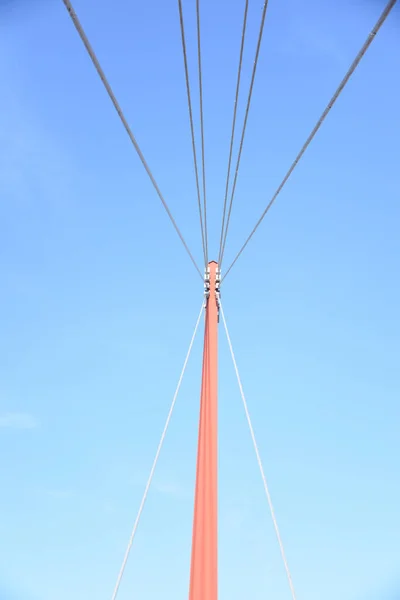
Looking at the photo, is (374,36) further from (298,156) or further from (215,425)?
(215,425)

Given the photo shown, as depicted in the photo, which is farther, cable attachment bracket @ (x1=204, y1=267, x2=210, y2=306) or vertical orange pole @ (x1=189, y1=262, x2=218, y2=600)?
cable attachment bracket @ (x1=204, y1=267, x2=210, y2=306)

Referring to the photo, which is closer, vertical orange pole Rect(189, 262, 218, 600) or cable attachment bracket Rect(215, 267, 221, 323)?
vertical orange pole Rect(189, 262, 218, 600)

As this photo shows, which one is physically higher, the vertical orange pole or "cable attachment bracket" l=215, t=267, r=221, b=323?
"cable attachment bracket" l=215, t=267, r=221, b=323

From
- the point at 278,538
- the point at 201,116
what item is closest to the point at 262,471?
the point at 278,538

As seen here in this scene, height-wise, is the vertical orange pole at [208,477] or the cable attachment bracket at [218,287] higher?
the cable attachment bracket at [218,287]

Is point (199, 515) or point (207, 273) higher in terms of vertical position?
point (207, 273)

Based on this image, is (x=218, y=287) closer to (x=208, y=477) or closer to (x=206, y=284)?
(x=206, y=284)

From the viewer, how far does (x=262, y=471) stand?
12.1 meters

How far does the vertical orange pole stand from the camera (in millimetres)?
9539

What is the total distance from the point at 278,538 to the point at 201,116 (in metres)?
7.44

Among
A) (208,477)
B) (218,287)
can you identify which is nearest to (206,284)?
(218,287)

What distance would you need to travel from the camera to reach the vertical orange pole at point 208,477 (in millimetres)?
9539

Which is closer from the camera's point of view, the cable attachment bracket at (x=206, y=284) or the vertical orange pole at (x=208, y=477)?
the vertical orange pole at (x=208, y=477)

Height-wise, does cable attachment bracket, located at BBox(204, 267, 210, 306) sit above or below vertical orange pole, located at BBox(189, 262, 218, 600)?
above
